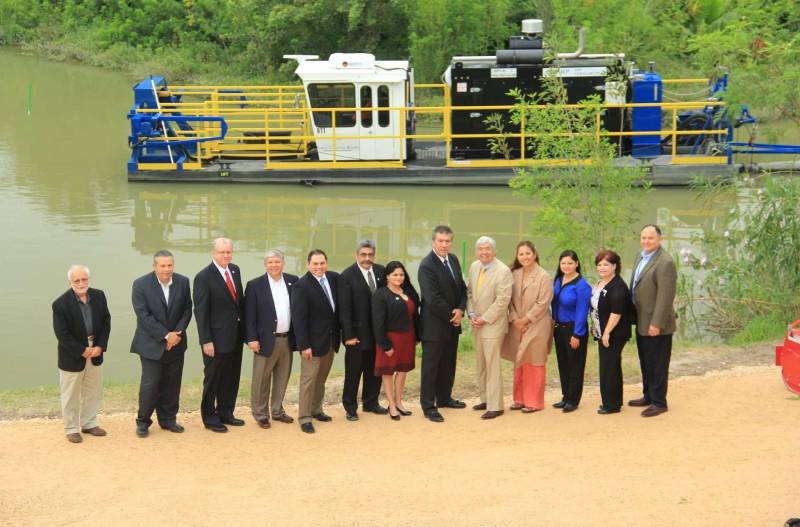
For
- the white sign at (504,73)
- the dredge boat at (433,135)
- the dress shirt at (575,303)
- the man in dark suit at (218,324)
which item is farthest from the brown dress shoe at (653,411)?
the white sign at (504,73)

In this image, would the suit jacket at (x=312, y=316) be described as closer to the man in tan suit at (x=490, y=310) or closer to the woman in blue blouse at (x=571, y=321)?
the man in tan suit at (x=490, y=310)

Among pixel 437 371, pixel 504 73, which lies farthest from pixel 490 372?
pixel 504 73

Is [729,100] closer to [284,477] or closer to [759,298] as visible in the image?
[759,298]

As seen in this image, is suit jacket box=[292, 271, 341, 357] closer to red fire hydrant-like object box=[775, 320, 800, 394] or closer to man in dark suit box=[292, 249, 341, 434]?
man in dark suit box=[292, 249, 341, 434]

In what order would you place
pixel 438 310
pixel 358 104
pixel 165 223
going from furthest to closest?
pixel 358 104 < pixel 165 223 < pixel 438 310

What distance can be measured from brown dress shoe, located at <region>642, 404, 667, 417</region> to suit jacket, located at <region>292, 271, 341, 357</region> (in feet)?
7.88

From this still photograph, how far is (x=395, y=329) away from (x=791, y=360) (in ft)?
9.88

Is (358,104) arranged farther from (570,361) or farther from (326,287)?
(570,361)

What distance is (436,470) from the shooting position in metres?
7.84

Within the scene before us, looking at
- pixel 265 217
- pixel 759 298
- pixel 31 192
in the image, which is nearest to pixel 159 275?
pixel 759 298

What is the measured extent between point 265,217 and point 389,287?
10.5 metres

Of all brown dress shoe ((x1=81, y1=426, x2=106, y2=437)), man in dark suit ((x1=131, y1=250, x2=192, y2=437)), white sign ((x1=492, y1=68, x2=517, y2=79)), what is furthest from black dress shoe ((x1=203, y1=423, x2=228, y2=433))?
white sign ((x1=492, y1=68, x2=517, y2=79))

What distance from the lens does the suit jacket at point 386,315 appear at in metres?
8.84

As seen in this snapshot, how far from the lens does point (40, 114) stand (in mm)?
28875
